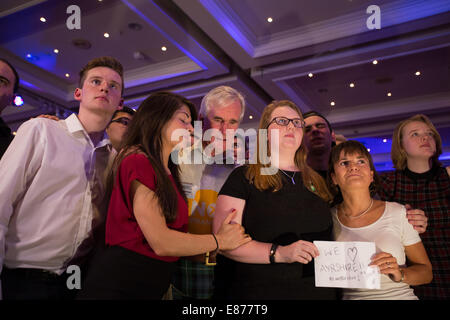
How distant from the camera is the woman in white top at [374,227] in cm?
149

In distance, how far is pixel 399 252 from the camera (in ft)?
5.12

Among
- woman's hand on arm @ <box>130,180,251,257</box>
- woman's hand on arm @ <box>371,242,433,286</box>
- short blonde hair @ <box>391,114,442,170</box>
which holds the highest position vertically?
short blonde hair @ <box>391,114,442,170</box>

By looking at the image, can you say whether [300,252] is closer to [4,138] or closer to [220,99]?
[220,99]

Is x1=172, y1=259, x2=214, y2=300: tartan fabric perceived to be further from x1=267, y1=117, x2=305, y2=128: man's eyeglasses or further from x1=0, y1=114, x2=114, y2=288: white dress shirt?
x1=267, y1=117, x2=305, y2=128: man's eyeglasses

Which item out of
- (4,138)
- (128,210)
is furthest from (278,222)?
(4,138)

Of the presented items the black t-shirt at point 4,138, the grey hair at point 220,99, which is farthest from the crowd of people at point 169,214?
the black t-shirt at point 4,138

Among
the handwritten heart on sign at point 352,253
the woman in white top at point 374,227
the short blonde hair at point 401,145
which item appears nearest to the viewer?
the handwritten heart on sign at point 352,253

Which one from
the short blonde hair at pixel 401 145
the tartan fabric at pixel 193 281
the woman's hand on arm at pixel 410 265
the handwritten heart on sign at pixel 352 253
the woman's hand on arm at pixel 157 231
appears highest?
the short blonde hair at pixel 401 145

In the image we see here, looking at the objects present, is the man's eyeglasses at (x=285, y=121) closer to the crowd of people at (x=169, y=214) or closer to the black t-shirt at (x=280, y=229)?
the crowd of people at (x=169, y=214)

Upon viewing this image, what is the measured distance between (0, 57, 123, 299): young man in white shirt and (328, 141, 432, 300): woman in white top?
1237 mm

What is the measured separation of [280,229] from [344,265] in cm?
29

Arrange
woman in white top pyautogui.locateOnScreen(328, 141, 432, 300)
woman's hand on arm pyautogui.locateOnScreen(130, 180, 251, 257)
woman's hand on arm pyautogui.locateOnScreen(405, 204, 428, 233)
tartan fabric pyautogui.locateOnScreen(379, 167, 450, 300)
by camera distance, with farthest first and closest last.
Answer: tartan fabric pyautogui.locateOnScreen(379, 167, 450, 300), woman's hand on arm pyautogui.locateOnScreen(405, 204, 428, 233), woman in white top pyautogui.locateOnScreen(328, 141, 432, 300), woman's hand on arm pyautogui.locateOnScreen(130, 180, 251, 257)

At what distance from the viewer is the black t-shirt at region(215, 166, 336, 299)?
141cm

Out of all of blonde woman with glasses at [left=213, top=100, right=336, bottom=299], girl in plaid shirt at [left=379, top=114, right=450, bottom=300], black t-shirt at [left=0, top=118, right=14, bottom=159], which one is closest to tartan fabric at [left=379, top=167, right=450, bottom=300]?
girl in plaid shirt at [left=379, top=114, right=450, bottom=300]
